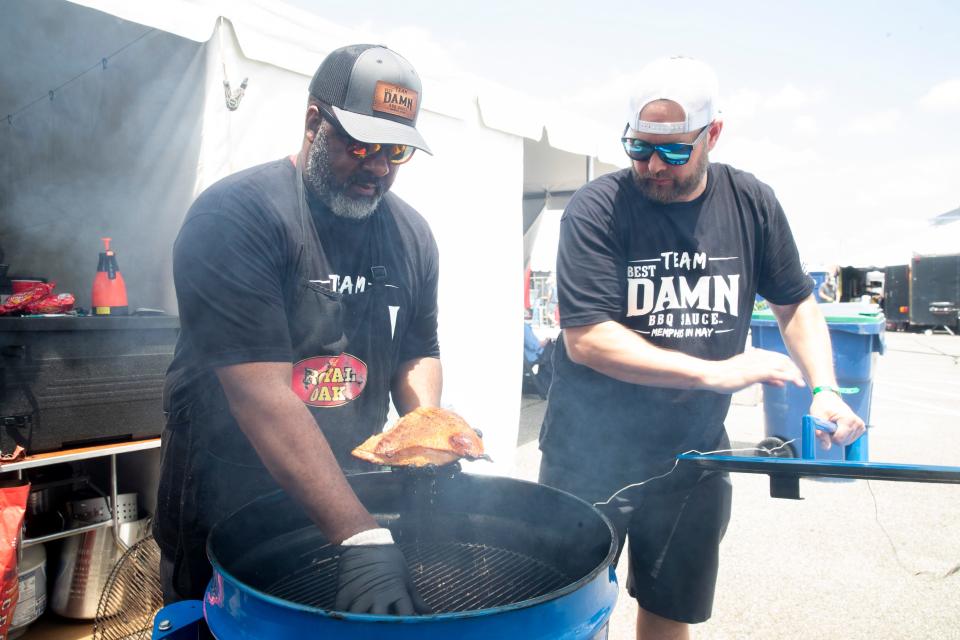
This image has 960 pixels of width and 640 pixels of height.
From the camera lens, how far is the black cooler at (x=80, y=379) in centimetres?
259

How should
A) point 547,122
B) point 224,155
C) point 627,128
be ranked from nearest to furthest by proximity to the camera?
point 627,128, point 224,155, point 547,122

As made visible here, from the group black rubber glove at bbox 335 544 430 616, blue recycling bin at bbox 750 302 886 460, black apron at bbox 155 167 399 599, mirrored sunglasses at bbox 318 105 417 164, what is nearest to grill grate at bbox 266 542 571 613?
black rubber glove at bbox 335 544 430 616

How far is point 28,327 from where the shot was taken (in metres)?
2.58

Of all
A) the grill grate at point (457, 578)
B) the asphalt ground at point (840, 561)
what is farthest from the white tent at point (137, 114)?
the asphalt ground at point (840, 561)

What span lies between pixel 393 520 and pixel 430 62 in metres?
3.38

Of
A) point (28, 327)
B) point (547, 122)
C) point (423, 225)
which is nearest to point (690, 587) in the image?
point (423, 225)

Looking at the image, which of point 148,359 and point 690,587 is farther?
point 148,359

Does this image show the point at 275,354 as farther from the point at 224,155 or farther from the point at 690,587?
the point at 224,155

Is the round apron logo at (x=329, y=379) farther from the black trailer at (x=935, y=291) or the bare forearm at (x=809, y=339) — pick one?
the black trailer at (x=935, y=291)

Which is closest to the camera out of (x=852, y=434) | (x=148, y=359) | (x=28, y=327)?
(x=852, y=434)

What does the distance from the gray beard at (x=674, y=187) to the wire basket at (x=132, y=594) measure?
2.66 metres

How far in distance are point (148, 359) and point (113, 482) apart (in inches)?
25.5

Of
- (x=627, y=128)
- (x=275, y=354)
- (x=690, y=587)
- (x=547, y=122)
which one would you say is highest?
(x=547, y=122)

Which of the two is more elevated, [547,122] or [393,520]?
[547,122]
